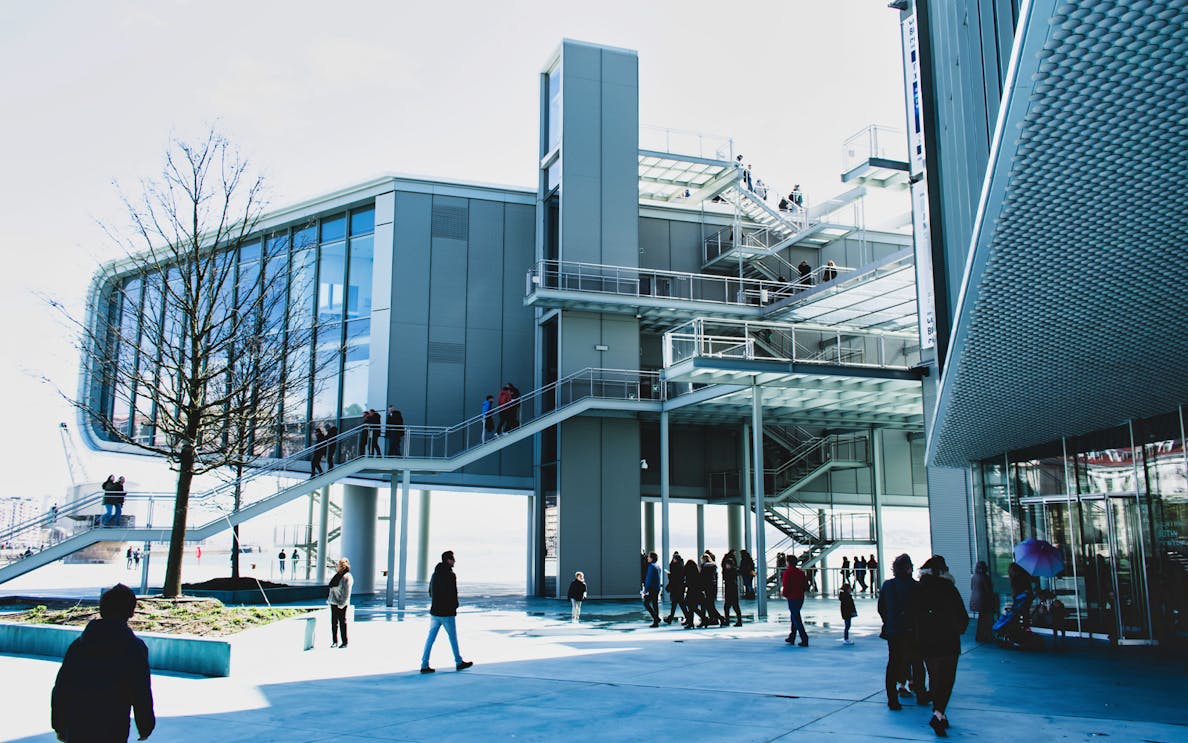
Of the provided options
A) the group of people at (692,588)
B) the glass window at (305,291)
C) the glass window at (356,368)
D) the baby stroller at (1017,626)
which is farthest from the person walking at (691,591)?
the glass window at (305,291)

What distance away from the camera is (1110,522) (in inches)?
604

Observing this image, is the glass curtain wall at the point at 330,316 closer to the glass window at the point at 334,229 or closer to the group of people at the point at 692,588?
the glass window at the point at 334,229

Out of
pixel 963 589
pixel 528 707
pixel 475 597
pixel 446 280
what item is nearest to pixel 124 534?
pixel 475 597

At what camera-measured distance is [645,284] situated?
107 feet

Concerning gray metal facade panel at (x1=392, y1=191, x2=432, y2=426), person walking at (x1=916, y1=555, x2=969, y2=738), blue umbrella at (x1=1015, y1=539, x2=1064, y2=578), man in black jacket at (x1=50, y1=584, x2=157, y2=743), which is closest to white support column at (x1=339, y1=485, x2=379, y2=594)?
gray metal facade panel at (x1=392, y1=191, x2=432, y2=426)

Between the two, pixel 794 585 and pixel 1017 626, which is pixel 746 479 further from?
pixel 794 585

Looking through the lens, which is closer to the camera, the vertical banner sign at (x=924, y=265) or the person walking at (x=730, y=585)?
the person walking at (x=730, y=585)

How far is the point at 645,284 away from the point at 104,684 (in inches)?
1107

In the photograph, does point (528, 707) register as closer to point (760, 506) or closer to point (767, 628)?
point (767, 628)

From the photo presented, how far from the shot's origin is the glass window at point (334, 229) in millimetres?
33156

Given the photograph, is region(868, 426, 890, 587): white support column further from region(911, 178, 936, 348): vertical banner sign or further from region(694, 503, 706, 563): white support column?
region(911, 178, 936, 348): vertical banner sign

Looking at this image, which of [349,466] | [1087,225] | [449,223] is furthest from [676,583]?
[449,223]

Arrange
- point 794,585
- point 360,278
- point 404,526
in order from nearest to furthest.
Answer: point 794,585 → point 404,526 → point 360,278

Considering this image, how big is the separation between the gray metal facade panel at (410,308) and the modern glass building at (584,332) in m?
0.07
